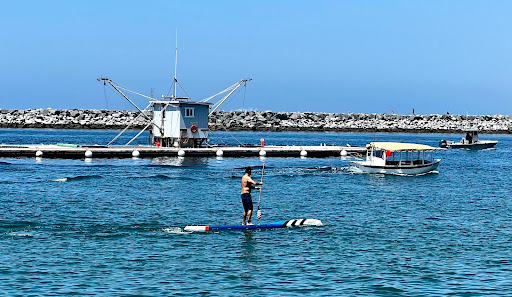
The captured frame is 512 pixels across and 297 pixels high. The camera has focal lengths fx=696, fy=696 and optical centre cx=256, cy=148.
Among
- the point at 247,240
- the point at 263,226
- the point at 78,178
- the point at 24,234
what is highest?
the point at 78,178

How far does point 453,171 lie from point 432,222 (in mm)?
39661

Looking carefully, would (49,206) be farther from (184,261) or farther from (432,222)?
(432,222)

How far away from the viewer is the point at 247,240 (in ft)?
103

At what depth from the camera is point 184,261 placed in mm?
27109

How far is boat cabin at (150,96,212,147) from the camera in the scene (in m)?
79.8

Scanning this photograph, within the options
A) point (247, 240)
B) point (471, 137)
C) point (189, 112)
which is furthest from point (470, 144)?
point (247, 240)

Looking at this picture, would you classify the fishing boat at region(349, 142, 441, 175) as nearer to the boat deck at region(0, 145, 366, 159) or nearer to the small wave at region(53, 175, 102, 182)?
the boat deck at region(0, 145, 366, 159)

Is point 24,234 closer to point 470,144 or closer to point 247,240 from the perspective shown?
point 247,240

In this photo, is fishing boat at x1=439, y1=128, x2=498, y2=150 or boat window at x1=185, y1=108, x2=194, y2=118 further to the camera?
fishing boat at x1=439, y1=128, x2=498, y2=150

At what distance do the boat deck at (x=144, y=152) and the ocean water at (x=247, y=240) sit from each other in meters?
16.0

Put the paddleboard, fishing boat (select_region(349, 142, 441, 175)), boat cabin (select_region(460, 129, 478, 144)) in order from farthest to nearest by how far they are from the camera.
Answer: boat cabin (select_region(460, 129, 478, 144)) → fishing boat (select_region(349, 142, 441, 175)) → the paddleboard

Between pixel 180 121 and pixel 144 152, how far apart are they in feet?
19.5

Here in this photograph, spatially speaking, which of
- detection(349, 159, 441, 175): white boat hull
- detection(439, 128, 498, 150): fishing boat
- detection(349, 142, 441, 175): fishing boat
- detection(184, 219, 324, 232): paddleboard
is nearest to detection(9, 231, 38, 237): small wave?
detection(184, 219, 324, 232): paddleboard

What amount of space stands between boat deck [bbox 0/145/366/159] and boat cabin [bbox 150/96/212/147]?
237cm
